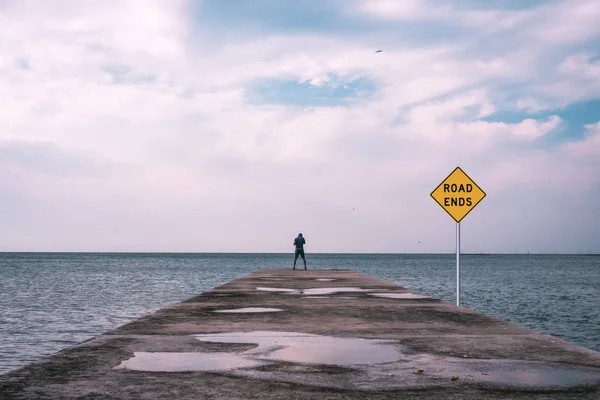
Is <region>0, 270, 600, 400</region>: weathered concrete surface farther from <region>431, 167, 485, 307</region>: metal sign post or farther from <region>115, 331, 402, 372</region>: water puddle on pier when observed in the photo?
<region>431, 167, 485, 307</region>: metal sign post

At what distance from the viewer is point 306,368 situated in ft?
21.9

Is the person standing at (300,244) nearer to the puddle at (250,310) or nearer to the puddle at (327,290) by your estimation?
the puddle at (327,290)

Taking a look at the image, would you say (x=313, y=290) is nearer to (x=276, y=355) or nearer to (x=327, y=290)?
(x=327, y=290)

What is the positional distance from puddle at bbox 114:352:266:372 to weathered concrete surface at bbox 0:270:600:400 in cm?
3

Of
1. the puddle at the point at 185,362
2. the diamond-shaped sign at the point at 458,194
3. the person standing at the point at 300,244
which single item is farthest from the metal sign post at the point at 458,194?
the person standing at the point at 300,244

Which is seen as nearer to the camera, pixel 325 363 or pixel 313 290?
pixel 325 363

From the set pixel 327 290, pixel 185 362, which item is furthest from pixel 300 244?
pixel 185 362

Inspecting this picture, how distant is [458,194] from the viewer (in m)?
16.1

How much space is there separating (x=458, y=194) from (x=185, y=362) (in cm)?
1053

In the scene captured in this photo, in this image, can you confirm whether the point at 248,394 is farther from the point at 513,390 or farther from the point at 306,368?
the point at 513,390

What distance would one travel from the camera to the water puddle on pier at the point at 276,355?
6859mm

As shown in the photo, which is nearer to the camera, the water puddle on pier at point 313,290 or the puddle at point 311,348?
the puddle at point 311,348

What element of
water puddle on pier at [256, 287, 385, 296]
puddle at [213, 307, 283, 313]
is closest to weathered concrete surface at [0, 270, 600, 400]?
puddle at [213, 307, 283, 313]

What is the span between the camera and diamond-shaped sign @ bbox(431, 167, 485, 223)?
Result: 1605cm
